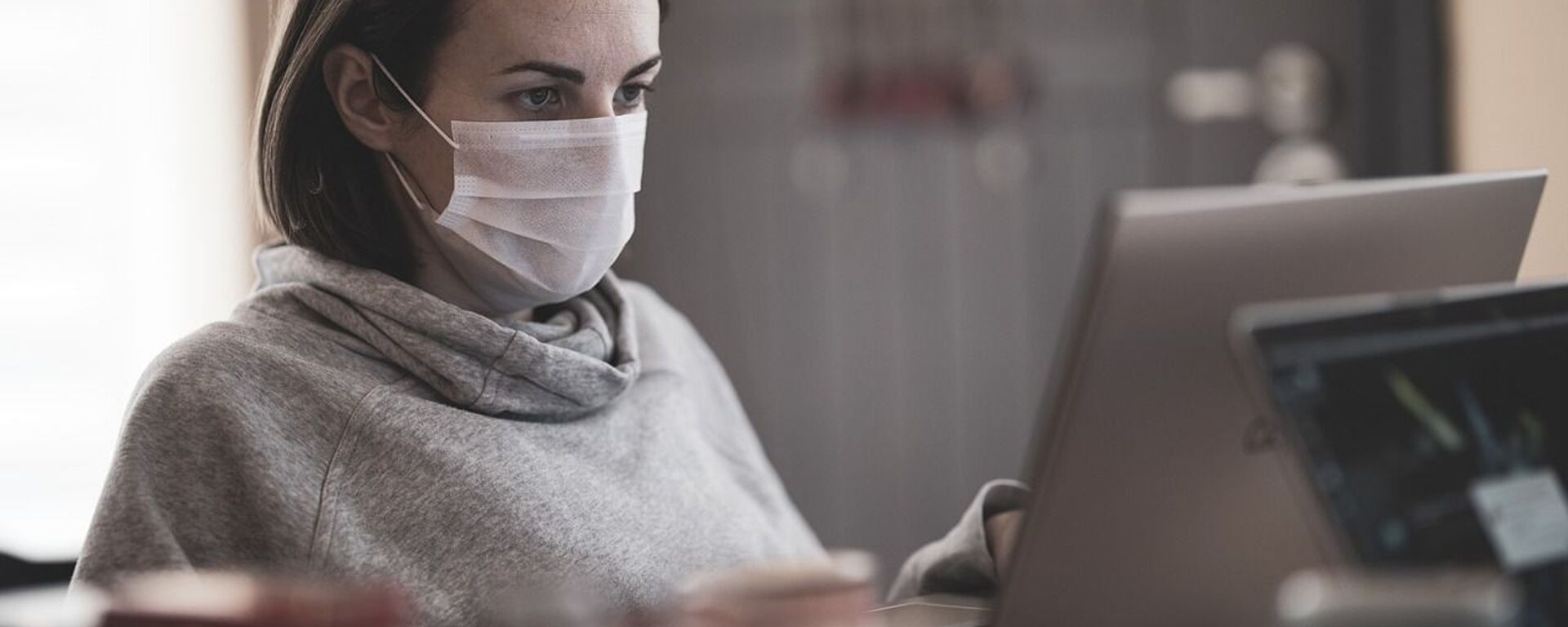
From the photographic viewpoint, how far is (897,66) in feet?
10.3

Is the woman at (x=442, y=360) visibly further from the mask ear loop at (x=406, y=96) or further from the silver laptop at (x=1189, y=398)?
the silver laptop at (x=1189, y=398)

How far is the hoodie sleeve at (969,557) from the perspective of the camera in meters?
1.19

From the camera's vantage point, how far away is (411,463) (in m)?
1.16

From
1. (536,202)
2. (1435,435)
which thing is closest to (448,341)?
(536,202)

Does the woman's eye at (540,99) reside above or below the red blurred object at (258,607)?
above

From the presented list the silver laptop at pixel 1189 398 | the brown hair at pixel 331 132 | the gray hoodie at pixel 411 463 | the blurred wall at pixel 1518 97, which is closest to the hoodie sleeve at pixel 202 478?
the gray hoodie at pixel 411 463

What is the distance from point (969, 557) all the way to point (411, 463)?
1.38 feet

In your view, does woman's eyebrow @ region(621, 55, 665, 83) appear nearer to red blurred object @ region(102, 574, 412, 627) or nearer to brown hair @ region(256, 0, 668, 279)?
brown hair @ region(256, 0, 668, 279)

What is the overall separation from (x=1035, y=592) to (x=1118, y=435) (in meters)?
0.09

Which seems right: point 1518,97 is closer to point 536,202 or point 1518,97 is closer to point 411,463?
point 536,202

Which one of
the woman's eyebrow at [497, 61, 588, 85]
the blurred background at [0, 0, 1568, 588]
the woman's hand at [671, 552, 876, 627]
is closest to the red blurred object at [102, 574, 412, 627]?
the woman's hand at [671, 552, 876, 627]

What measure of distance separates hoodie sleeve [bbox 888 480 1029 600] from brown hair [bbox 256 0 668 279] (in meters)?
0.50

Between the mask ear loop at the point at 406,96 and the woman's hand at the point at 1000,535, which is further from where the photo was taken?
the mask ear loop at the point at 406,96

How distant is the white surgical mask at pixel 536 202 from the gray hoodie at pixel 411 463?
0.15 feet
